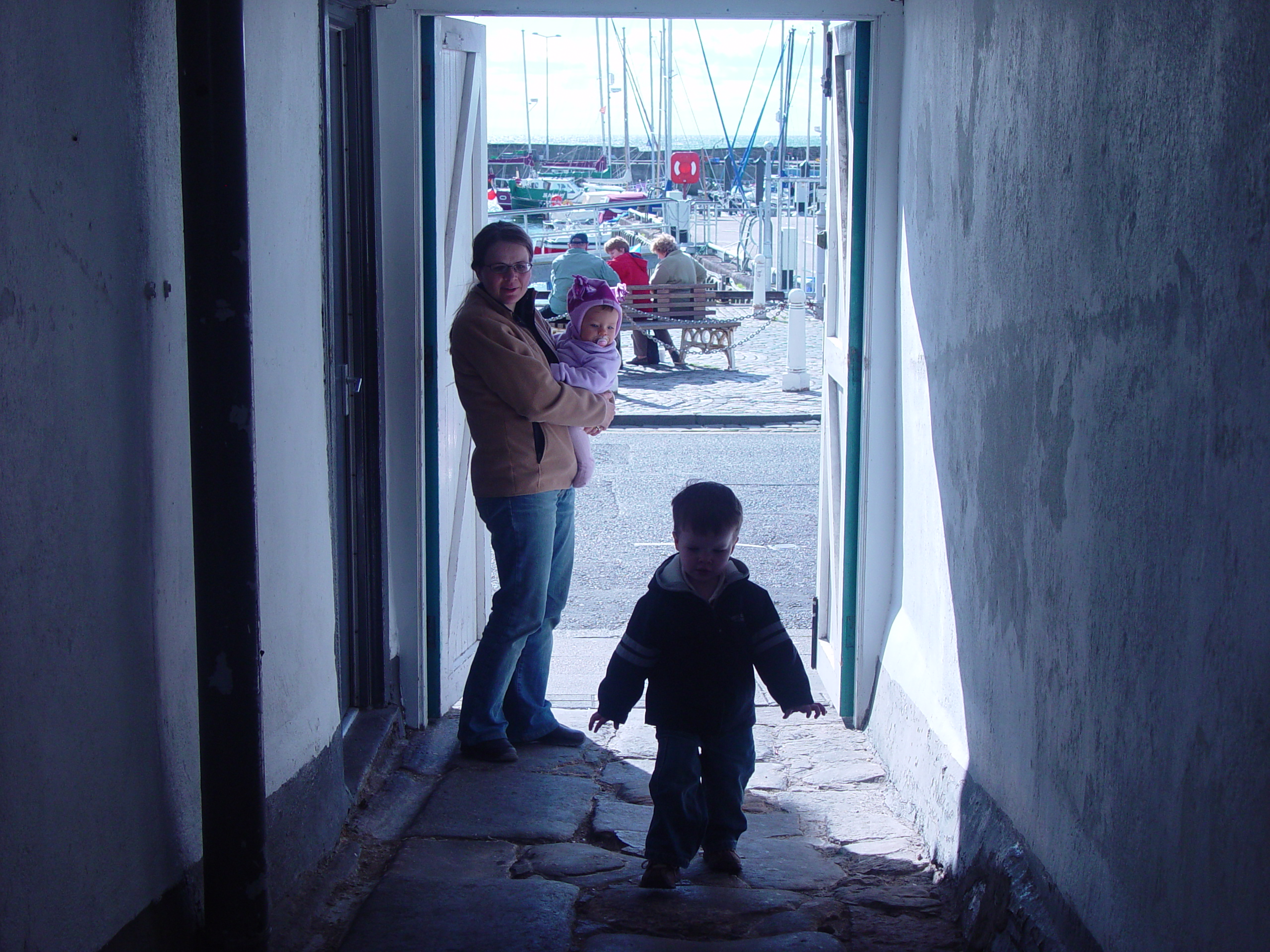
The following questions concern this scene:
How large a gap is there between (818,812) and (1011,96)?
2.39 meters

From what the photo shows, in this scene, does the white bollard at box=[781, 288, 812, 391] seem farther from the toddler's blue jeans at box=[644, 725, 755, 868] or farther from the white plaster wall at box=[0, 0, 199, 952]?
the white plaster wall at box=[0, 0, 199, 952]

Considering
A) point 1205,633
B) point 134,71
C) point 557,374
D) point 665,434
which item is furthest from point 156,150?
point 665,434

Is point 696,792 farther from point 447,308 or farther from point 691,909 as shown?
point 447,308

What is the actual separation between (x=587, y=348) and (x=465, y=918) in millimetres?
2001

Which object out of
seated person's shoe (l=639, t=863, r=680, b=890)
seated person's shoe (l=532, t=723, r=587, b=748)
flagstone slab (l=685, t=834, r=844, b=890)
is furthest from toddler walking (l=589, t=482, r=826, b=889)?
seated person's shoe (l=532, t=723, r=587, b=748)

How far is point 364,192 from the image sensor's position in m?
4.60

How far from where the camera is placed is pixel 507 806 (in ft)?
13.9

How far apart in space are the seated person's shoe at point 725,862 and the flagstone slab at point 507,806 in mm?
501

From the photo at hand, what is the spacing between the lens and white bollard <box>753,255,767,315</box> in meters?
21.5

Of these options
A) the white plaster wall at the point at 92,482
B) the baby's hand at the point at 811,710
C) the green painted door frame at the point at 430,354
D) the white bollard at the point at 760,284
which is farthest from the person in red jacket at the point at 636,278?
the white plaster wall at the point at 92,482

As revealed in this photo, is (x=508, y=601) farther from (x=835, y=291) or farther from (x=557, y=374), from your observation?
(x=835, y=291)

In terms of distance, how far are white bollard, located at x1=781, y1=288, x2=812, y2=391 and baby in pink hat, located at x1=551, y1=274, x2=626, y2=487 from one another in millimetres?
9829

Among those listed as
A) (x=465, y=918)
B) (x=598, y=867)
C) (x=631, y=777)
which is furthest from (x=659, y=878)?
(x=631, y=777)

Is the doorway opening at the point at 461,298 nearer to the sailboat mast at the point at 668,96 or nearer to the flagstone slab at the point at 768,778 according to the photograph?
the flagstone slab at the point at 768,778
